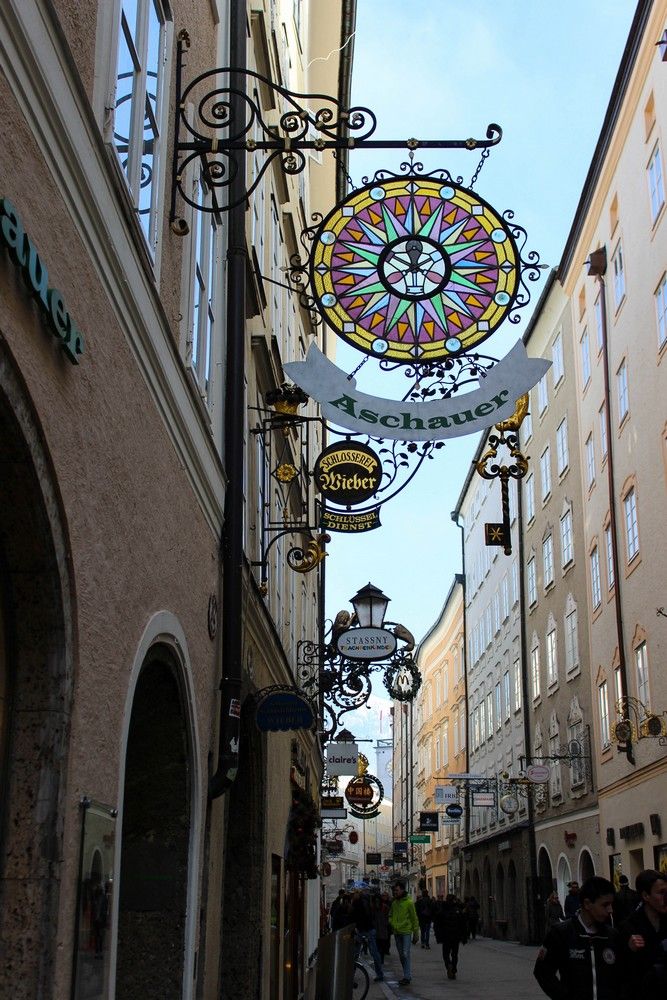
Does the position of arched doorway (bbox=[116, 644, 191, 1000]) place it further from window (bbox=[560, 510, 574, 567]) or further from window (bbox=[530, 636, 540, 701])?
window (bbox=[530, 636, 540, 701])

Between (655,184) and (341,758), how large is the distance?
1394cm

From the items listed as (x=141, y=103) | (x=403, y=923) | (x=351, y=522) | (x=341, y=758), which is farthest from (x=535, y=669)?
(x=141, y=103)

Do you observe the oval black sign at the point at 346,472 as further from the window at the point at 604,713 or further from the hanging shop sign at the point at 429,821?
the hanging shop sign at the point at 429,821

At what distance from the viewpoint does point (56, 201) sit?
15.3ft

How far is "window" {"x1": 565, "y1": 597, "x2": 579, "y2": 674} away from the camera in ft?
109

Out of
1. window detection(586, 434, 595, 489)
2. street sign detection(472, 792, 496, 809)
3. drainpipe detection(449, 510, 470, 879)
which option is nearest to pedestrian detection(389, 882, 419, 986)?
window detection(586, 434, 595, 489)

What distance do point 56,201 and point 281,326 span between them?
13082 millimetres

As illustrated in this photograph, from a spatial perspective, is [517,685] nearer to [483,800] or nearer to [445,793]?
[445,793]

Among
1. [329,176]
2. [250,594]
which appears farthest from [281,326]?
[329,176]

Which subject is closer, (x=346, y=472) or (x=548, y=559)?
(x=346, y=472)

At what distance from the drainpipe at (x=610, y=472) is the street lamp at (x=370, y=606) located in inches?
370

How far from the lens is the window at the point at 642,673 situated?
2502 cm

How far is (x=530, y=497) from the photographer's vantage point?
41.4 m

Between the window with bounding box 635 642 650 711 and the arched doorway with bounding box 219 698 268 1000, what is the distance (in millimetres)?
14554
